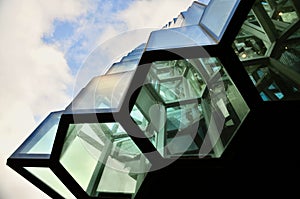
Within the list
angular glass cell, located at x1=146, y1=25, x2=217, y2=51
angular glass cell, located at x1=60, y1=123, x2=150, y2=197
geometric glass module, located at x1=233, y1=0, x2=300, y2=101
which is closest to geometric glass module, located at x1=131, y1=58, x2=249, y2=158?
angular glass cell, located at x1=146, y1=25, x2=217, y2=51

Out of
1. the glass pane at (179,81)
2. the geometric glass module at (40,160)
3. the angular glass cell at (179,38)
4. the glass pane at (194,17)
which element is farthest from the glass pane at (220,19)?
the geometric glass module at (40,160)

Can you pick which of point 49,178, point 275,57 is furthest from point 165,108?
point 49,178

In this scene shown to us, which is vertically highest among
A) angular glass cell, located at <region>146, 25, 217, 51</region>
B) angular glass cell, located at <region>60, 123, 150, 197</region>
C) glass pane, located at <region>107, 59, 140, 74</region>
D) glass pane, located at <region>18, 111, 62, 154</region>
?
angular glass cell, located at <region>146, 25, 217, 51</region>

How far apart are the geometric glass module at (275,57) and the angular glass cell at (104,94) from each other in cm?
317

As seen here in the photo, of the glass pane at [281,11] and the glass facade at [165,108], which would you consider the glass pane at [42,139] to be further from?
the glass pane at [281,11]

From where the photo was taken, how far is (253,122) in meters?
4.96

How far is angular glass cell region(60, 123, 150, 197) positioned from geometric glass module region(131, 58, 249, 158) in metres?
0.82

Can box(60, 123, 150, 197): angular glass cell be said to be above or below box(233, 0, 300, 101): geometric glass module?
below

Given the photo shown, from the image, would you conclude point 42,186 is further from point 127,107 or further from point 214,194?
point 214,194

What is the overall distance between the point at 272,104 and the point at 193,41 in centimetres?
224

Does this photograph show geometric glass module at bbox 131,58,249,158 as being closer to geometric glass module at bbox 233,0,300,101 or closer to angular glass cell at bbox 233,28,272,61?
geometric glass module at bbox 233,0,300,101

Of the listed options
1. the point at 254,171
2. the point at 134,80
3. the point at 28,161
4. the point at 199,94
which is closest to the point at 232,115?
the point at 254,171

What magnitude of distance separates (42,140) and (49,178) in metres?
1.08

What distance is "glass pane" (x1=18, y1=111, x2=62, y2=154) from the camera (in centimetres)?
577
